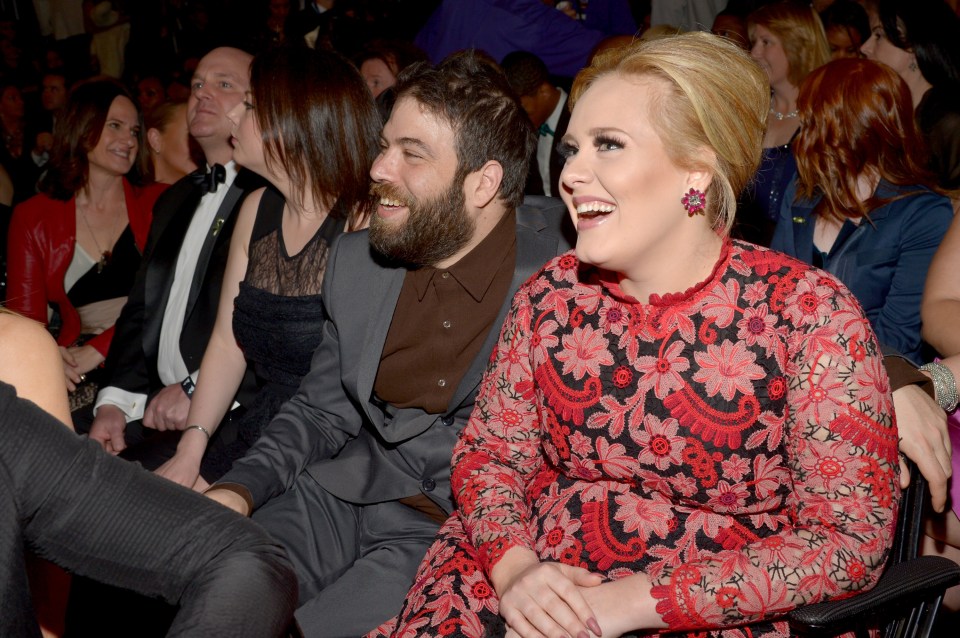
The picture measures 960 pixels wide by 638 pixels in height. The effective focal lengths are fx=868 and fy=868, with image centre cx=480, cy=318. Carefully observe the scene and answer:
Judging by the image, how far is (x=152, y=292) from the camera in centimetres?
310

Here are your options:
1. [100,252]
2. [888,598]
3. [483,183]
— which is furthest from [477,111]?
[100,252]

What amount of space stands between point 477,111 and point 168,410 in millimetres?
1432

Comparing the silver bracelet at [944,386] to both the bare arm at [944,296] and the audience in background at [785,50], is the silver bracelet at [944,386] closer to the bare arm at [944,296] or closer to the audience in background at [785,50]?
the bare arm at [944,296]

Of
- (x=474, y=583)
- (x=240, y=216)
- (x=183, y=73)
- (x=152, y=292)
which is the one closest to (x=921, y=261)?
(x=474, y=583)

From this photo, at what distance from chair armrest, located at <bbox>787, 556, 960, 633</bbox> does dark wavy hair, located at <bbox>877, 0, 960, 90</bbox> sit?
2.95 metres

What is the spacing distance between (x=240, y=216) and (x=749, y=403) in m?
1.85

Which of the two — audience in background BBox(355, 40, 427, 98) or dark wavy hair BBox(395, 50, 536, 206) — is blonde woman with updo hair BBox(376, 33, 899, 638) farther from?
audience in background BBox(355, 40, 427, 98)

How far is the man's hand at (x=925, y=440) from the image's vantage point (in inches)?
61.1

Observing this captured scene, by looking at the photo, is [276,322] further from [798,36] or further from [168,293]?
[798,36]

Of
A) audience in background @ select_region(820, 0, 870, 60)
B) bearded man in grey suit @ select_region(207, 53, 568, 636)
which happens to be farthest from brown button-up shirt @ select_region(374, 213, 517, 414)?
audience in background @ select_region(820, 0, 870, 60)

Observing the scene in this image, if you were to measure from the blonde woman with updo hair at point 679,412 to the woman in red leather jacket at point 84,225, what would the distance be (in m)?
2.48

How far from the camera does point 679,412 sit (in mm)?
1549

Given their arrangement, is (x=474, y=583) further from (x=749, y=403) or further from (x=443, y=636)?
(x=749, y=403)

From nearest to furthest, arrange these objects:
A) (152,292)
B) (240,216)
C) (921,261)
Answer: (921,261) → (240,216) → (152,292)
